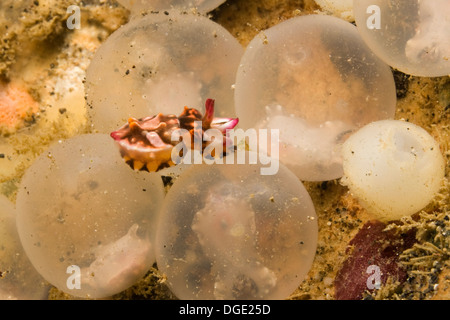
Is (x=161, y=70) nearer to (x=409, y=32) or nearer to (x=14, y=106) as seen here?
(x=409, y=32)

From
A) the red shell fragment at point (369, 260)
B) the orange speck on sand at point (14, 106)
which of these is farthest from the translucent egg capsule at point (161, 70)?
the red shell fragment at point (369, 260)

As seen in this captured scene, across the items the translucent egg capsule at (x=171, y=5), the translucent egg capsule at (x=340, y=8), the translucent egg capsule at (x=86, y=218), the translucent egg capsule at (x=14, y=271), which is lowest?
the translucent egg capsule at (x=14, y=271)

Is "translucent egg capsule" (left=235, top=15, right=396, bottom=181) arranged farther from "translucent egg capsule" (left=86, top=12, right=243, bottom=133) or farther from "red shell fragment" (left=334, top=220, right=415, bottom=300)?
"red shell fragment" (left=334, top=220, right=415, bottom=300)

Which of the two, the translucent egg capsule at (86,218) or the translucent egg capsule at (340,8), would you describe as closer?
the translucent egg capsule at (86,218)

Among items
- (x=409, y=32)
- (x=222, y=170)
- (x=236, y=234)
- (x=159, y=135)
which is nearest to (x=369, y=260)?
(x=236, y=234)

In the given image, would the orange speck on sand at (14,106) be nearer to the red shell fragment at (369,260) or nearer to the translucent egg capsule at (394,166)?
the translucent egg capsule at (394,166)

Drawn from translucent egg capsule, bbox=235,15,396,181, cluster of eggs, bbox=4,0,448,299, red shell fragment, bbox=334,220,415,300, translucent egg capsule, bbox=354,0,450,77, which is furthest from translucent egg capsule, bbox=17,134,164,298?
translucent egg capsule, bbox=354,0,450,77
